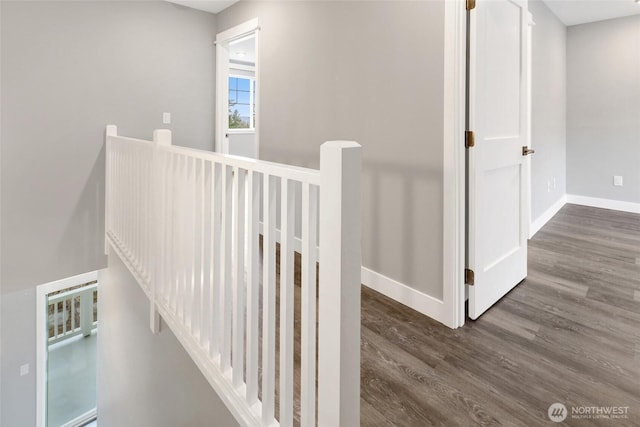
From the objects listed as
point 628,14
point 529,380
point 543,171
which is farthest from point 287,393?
point 628,14

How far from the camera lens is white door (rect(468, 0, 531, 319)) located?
192cm

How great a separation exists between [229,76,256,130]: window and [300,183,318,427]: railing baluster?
597 centimetres

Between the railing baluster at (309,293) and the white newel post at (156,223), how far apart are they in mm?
1239

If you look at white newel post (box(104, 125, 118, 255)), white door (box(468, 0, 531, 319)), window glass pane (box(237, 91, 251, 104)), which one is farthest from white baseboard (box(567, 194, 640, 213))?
white newel post (box(104, 125, 118, 255))

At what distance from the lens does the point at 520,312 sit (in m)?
2.09

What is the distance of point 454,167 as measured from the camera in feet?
6.17

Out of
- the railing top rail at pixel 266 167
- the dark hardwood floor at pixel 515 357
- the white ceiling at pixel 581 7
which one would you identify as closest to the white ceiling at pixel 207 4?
the white ceiling at pixel 581 7

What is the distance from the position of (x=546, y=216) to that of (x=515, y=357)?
→ 3177 mm

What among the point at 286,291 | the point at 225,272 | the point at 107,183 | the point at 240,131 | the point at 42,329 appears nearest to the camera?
the point at 286,291

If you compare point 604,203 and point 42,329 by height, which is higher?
point 604,203

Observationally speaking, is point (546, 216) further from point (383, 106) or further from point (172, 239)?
point (172, 239)

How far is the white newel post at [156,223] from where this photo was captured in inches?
72.7

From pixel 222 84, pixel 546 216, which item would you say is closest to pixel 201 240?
pixel 222 84

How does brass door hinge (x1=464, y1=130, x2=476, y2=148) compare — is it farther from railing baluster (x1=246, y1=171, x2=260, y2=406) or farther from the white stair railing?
railing baluster (x1=246, y1=171, x2=260, y2=406)
